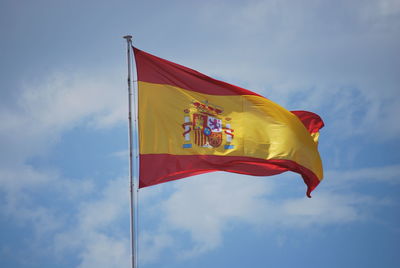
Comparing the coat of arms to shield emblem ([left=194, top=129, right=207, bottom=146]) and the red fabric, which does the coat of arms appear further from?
the red fabric

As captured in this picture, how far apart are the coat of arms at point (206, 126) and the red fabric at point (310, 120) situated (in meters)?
4.47

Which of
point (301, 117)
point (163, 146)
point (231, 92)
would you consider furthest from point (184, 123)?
point (301, 117)

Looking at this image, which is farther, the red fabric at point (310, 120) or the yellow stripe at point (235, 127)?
the red fabric at point (310, 120)

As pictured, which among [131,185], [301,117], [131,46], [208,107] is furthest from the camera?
[301,117]

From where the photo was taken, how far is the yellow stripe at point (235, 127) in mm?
23016

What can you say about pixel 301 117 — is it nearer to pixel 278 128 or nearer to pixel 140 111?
pixel 278 128

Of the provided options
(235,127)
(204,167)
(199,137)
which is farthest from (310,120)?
(204,167)

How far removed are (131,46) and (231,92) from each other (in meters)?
4.89

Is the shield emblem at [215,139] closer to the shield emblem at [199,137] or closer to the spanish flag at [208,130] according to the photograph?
the spanish flag at [208,130]

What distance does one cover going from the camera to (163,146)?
23.0 m

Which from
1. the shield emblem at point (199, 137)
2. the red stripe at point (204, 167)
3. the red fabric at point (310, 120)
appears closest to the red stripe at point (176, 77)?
the shield emblem at point (199, 137)

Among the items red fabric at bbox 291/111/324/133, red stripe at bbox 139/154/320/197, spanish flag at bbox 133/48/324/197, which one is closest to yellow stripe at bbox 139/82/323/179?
spanish flag at bbox 133/48/324/197

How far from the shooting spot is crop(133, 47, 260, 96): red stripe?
23.5m

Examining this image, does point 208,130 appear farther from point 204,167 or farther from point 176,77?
point 176,77
